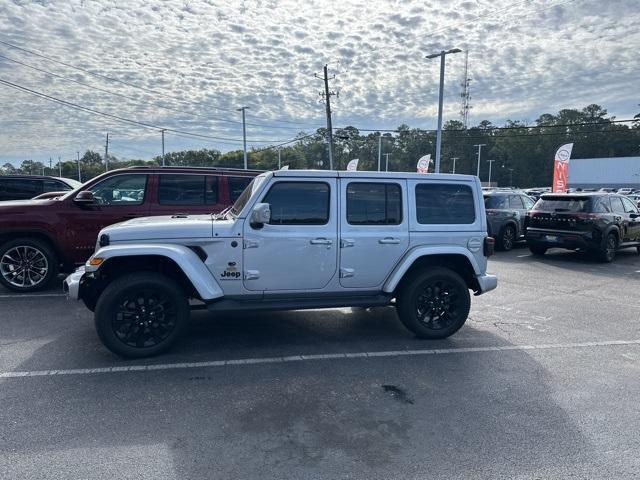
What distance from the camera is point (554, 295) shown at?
7.98 meters

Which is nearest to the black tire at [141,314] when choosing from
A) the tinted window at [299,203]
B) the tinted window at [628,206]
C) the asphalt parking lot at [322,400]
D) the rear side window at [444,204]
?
the asphalt parking lot at [322,400]

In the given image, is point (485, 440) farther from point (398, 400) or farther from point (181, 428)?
point (181, 428)

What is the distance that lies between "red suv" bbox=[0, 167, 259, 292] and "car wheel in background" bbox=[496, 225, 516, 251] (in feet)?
29.8

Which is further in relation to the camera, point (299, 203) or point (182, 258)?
point (299, 203)

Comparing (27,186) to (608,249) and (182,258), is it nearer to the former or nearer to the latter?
(182,258)

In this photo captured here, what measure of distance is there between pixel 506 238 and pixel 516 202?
1560 mm

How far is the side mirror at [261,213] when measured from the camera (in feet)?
15.1

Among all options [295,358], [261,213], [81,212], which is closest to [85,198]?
[81,212]

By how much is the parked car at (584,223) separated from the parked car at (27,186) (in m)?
13.1

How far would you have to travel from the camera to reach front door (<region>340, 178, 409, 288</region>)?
5.16 meters

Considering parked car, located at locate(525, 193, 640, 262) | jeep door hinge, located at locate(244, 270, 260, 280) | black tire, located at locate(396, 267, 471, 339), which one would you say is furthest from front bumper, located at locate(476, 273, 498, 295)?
parked car, located at locate(525, 193, 640, 262)

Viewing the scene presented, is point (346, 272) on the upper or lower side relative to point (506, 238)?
upper

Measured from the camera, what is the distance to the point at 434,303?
549 centimetres

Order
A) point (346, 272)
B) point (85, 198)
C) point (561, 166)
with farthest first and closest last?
point (561, 166) < point (85, 198) < point (346, 272)
